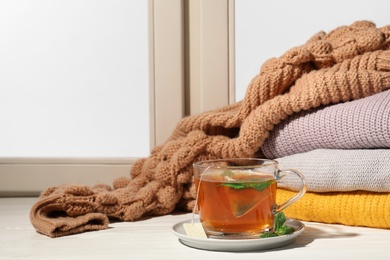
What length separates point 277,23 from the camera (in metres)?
1.30

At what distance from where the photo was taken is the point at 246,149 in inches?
39.4

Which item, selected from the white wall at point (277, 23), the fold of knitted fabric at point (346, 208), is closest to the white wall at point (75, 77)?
the white wall at point (277, 23)

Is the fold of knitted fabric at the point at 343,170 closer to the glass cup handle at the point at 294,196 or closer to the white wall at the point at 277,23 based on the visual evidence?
the glass cup handle at the point at 294,196

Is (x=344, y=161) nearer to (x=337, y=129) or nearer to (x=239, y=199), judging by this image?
(x=337, y=129)

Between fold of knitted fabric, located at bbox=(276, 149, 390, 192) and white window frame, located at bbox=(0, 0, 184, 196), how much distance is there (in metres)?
0.42

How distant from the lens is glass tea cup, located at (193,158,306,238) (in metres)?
0.81

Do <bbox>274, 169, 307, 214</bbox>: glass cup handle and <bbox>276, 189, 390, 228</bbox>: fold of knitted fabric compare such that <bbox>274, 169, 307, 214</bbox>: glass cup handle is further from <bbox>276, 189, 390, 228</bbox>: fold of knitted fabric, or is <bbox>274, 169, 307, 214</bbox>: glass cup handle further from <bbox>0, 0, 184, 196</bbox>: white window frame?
<bbox>0, 0, 184, 196</bbox>: white window frame

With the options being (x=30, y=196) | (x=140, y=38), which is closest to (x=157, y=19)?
(x=140, y=38)

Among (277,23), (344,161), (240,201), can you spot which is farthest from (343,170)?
(277,23)

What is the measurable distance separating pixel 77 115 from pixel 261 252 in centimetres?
69

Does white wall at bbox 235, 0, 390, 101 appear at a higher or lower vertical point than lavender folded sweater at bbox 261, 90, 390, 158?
higher

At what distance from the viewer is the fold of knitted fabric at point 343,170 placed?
85 cm

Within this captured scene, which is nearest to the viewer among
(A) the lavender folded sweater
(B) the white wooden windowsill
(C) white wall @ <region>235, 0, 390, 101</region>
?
(B) the white wooden windowsill

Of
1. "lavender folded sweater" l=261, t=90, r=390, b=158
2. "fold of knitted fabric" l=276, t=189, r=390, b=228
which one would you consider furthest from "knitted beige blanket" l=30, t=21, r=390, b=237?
"fold of knitted fabric" l=276, t=189, r=390, b=228
